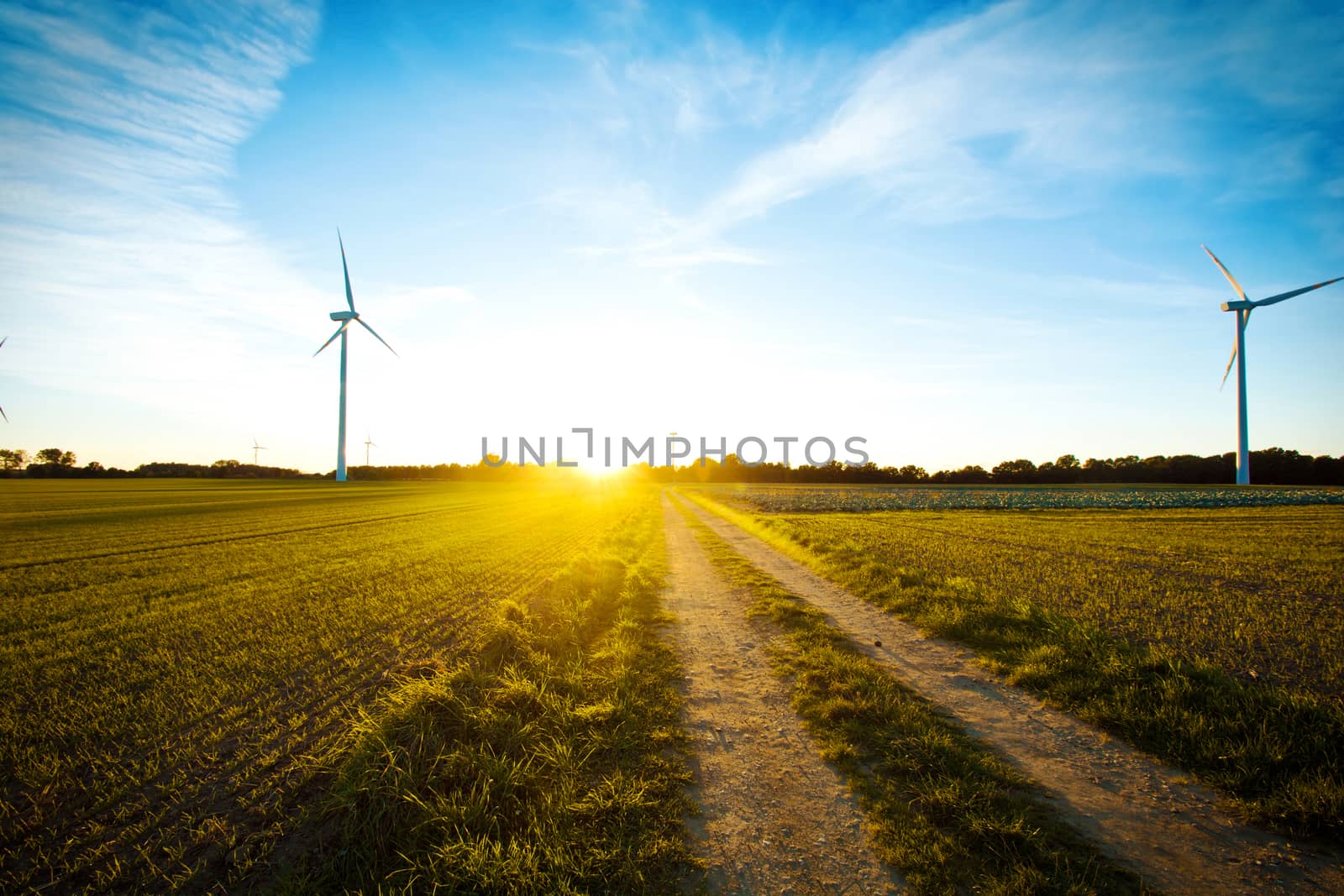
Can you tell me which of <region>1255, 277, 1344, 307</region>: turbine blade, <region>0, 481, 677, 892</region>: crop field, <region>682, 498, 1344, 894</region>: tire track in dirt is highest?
<region>1255, 277, 1344, 307</region>: turbine blade

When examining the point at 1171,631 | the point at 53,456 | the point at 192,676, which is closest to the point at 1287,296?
the point at 1171,631

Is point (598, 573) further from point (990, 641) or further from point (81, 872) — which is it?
point (81, 872)

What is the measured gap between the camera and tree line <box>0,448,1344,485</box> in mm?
94500

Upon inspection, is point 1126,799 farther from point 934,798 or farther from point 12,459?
point 12,459

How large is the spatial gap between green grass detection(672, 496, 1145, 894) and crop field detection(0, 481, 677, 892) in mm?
5121

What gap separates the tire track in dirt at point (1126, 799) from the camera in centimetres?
379

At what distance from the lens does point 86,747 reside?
5.77 metres

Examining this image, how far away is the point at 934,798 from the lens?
4555mm

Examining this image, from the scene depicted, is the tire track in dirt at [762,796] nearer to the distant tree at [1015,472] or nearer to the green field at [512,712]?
the green field at [512,712]

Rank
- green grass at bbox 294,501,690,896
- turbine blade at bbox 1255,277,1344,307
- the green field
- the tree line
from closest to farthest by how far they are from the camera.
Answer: green grass at bbox 294,501,690,896
the green field
turbine blade at bbox 1255,277,1344,307
the tree line

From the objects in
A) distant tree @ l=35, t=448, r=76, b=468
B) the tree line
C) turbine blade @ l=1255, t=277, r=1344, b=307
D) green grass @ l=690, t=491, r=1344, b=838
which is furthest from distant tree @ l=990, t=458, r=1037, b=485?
distant tree @ l=35, t=448, r=76, b=468

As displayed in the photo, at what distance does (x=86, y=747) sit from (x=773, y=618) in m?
9.96

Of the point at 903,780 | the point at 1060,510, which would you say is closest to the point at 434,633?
the point at 903,780

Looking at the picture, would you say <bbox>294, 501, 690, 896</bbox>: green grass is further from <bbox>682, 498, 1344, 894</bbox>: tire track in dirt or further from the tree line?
the tree line
